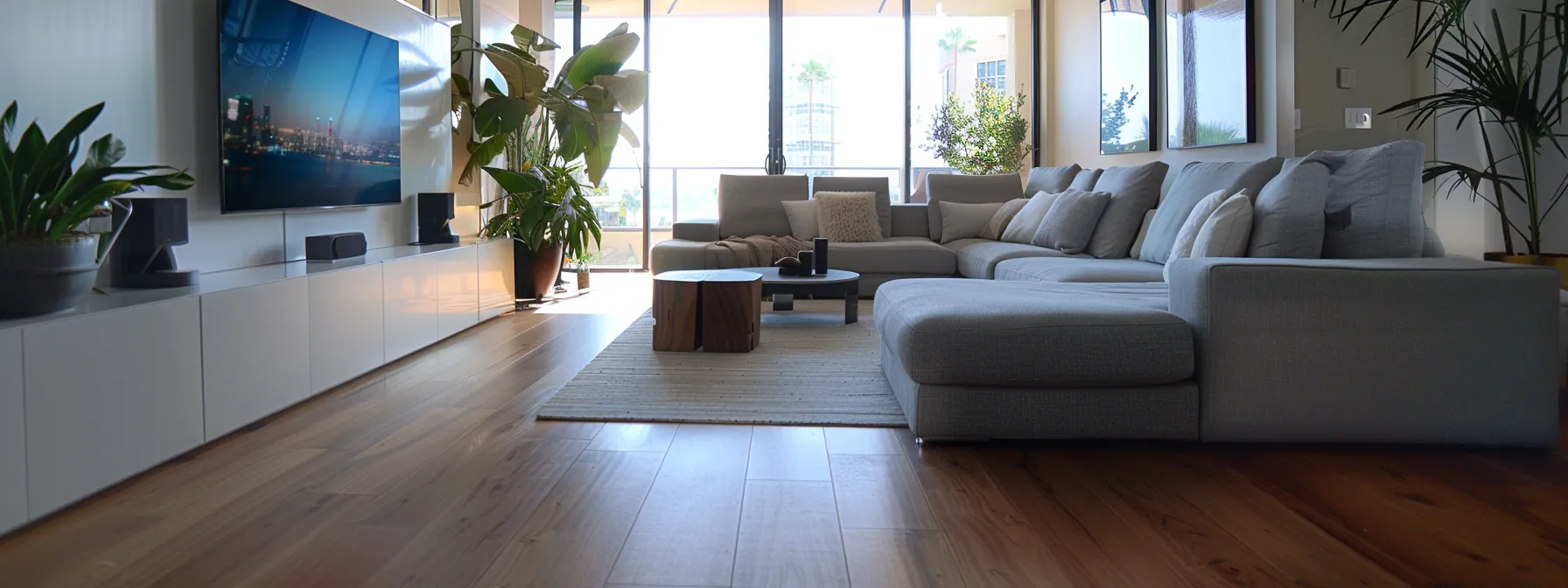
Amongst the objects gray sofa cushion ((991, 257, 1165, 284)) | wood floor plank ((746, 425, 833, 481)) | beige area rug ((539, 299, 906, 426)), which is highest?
gray sofa cushion ((991, 257, 1165, 284))

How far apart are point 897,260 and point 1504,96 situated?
10.4 ft

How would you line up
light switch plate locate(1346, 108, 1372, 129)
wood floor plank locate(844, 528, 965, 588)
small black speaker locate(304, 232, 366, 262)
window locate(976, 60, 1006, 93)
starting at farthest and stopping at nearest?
1. window locate(976, 60, 1006, 93)
2. light switch plate locate(1346, 108, 1372, 129)
3. small black speaker locate(304, 232, 366, 262)
4. wood floor plank locate(844, 528, 965, 588)

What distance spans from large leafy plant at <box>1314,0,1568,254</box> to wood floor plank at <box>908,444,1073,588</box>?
2.29 metres

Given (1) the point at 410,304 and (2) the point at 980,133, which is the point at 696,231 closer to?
(1) the point at 410,304

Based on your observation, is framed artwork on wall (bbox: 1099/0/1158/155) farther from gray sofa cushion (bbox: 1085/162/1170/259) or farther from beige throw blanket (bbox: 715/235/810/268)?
beige throw blanket (bbox: 715/235/810/268)

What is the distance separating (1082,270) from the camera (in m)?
4.42

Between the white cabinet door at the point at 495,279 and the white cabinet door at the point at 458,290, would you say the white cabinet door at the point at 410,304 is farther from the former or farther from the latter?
the white cabinet door at the point at 495,279

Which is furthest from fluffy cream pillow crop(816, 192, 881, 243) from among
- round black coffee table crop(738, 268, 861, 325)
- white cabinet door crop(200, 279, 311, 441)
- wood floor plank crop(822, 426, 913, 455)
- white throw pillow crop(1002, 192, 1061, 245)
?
white cabinet door crop(200, 279, 311, 441)

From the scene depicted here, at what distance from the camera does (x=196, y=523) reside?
2133mm

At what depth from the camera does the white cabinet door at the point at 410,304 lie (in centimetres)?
404

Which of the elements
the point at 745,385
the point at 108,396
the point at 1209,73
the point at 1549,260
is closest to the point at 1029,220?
the point at 1209,73

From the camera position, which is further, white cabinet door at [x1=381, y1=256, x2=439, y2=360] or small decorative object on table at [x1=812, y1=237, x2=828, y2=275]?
small decorative object on table at [x1=812, y1=237, x2=828, y2=275]

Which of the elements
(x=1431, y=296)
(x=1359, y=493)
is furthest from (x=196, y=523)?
(x=1431, y=296)

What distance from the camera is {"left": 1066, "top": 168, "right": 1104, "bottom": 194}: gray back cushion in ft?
19.8
